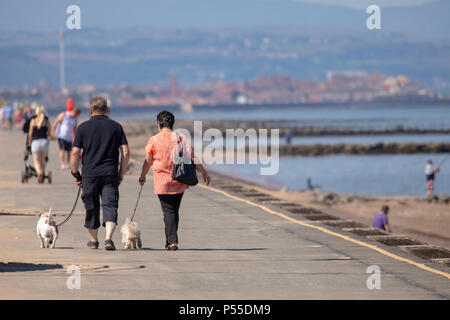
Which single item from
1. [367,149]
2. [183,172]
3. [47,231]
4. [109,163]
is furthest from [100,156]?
[367,149]

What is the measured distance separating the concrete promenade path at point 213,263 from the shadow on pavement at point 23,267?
11 mm

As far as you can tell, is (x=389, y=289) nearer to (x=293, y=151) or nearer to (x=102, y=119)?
(x=102, y=119)

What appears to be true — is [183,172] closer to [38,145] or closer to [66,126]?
[38,145]

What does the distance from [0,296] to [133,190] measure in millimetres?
12200

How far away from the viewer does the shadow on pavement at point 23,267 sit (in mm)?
10336

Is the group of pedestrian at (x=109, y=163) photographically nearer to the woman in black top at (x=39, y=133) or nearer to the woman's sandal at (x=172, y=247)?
the woman's sandal at (x=172, y=247)

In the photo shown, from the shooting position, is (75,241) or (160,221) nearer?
(75,241)

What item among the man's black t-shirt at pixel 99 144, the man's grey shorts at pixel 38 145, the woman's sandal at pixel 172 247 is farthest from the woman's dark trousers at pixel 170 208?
the man's grey shorts at pixel 38 145

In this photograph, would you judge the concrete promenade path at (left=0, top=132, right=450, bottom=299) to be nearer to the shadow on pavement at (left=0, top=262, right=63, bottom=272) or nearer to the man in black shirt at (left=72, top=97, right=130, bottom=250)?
the shadow on pavement at (left=0, top=262, right=63, bottom=272)

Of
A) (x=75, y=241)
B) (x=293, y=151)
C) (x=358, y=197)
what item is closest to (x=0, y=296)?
(x=75, y=241)

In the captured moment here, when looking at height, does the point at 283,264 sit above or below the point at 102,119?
below

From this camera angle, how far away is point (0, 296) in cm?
875

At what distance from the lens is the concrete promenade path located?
9.23 meters

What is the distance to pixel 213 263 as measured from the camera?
11102 millimetres
